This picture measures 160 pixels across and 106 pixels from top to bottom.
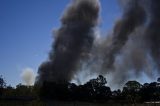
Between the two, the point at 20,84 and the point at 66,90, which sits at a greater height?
the point at 20,84

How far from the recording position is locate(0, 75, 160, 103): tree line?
3735 inches

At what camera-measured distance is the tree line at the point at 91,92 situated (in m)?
94.9

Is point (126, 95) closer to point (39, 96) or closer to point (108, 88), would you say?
point (108, 88)

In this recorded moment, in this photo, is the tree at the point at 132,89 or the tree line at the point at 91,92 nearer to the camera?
the tree line at the point at 91,92

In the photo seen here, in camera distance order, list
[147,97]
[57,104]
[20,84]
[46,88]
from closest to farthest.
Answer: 1. [57,104]
2. [46,88]
3. [147,97]
4. [20,84]

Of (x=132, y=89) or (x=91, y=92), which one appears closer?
(x=91, y=92)

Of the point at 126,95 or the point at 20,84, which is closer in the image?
the point at 126,95

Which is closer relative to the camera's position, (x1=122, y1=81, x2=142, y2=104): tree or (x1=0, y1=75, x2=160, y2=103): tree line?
(x1=0, y1=75, x2=160, y2=103): tree line

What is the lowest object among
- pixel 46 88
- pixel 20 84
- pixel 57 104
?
pixel 57 104

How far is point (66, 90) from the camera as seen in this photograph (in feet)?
322

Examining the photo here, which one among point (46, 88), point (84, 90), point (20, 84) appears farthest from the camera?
point (20, 84)

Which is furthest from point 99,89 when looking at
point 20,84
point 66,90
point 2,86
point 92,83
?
point 20,84

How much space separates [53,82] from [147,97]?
3976cm

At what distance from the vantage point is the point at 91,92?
111812 mm
